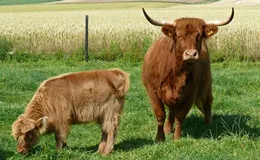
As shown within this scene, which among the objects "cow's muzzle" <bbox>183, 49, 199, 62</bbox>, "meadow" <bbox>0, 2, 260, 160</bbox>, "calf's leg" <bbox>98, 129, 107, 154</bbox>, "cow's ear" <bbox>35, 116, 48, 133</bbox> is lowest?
"meadow" <bbox>0, 2, 260, 160</bbox>

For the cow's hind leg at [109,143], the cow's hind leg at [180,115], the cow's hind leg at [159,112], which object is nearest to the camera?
the cow's hind leg at [109,143]

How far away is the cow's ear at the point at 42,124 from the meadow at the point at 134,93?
0.91 ft

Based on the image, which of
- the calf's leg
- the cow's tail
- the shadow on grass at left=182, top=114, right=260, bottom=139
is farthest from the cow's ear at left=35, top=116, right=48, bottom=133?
the shadow on grass at left=182, top=114, right=260, bottom=139

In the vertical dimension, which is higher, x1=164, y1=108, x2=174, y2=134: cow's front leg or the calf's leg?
the calf's leg

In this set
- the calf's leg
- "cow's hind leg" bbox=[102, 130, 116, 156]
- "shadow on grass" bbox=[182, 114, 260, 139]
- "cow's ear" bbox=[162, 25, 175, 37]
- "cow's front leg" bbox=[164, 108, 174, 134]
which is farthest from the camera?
"cow's front leg" bbox=[164, 108, 174, 134]

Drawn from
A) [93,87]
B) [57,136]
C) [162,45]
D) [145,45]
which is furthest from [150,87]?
[145,45]

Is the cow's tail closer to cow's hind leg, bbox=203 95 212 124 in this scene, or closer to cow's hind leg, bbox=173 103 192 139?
cow's hind leg, bbox=173 103 192 139

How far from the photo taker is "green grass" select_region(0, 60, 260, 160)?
676cm

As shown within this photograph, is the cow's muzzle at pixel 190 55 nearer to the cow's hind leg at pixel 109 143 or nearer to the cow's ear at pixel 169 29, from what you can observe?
the cow's ear at pixel 169 29

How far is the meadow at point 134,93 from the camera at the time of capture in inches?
274

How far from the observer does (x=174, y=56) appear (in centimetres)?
775

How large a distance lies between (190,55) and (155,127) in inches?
92.2

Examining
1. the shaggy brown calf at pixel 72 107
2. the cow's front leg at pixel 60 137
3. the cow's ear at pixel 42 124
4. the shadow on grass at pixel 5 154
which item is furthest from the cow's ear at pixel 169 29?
the shadow on grass at pixel 5 154

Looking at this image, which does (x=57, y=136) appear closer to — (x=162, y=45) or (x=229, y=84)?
(x=162, y=45)
